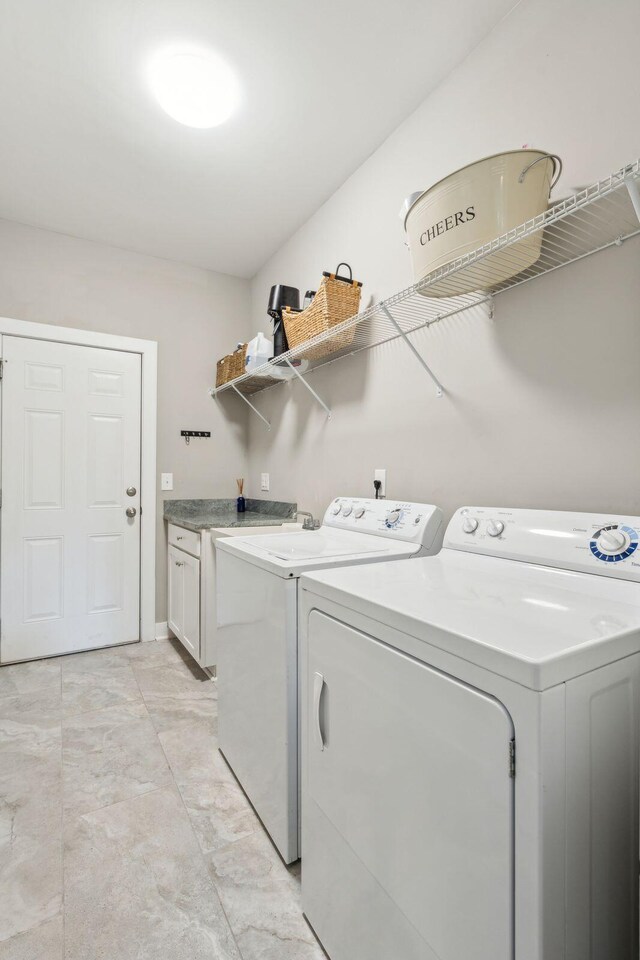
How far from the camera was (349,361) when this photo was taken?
86.7 inches

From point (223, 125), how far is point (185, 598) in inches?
91.5

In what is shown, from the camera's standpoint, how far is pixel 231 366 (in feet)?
9.74

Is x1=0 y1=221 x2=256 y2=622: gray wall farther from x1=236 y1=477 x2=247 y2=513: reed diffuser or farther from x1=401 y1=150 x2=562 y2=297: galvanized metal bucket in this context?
x1=401 y1=150 x2=562 y2=297: galvanized metal bucket

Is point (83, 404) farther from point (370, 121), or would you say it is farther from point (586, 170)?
point (586, 170)

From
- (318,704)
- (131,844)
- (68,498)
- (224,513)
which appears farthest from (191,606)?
(318,704)

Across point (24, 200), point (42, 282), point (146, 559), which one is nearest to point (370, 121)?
point (24, 200)

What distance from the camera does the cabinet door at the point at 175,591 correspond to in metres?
2.72

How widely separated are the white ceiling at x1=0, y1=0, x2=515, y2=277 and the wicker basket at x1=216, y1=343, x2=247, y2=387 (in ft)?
2.37

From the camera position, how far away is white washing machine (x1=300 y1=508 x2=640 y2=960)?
0.59 metres

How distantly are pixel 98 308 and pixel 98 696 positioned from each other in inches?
88.8

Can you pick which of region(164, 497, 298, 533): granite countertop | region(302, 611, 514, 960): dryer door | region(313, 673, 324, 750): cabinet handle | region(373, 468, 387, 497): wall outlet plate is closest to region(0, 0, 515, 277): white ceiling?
region(373, 468, 387, 497): wall outlet plate

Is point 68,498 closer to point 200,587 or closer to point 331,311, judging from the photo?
point 200,587

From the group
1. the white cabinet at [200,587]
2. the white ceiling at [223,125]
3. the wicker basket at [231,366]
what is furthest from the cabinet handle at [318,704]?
the wicker basket at [231,366]

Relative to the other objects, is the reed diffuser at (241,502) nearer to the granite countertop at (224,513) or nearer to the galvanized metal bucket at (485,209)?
the granite countertop at (224,513)
